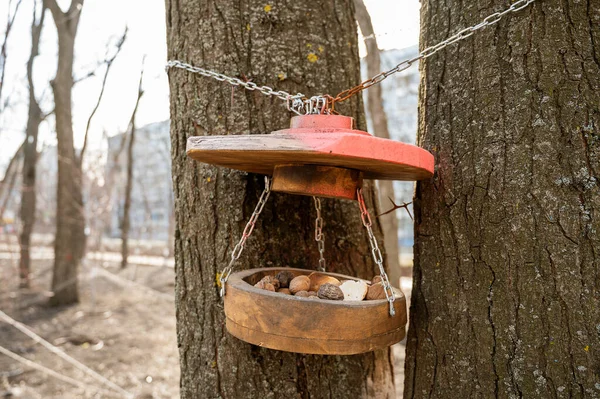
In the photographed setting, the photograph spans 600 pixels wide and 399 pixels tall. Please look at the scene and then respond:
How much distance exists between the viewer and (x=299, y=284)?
134 cm

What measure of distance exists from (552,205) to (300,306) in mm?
715

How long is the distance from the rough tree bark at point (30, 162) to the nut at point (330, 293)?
9.12 metres

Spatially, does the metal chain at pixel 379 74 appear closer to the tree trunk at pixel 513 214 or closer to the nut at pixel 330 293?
the tree trunk at pixel 513 214

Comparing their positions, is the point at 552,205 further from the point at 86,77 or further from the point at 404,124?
the point at 404,124

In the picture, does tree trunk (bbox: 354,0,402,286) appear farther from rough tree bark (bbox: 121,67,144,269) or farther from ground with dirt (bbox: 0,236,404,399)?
rough tree bark (bbox: 121,67,144,269)

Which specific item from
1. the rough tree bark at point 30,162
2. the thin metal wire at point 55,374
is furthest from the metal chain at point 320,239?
the rough tree bark at point 30,162

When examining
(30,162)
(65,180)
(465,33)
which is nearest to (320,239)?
(465,33)

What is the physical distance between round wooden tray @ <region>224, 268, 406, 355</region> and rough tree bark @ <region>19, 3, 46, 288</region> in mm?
9044

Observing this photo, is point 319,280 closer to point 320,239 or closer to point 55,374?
point 320,239

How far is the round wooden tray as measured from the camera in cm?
117

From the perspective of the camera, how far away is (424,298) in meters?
1.49

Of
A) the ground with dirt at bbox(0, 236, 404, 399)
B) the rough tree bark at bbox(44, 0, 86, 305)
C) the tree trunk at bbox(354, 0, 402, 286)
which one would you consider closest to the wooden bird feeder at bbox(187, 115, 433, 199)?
the tree trunk at bbox(354, 0, 402, 286)

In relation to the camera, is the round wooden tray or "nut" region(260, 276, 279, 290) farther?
"nut" region(260, 276, 279, 290)

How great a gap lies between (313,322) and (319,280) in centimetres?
29
